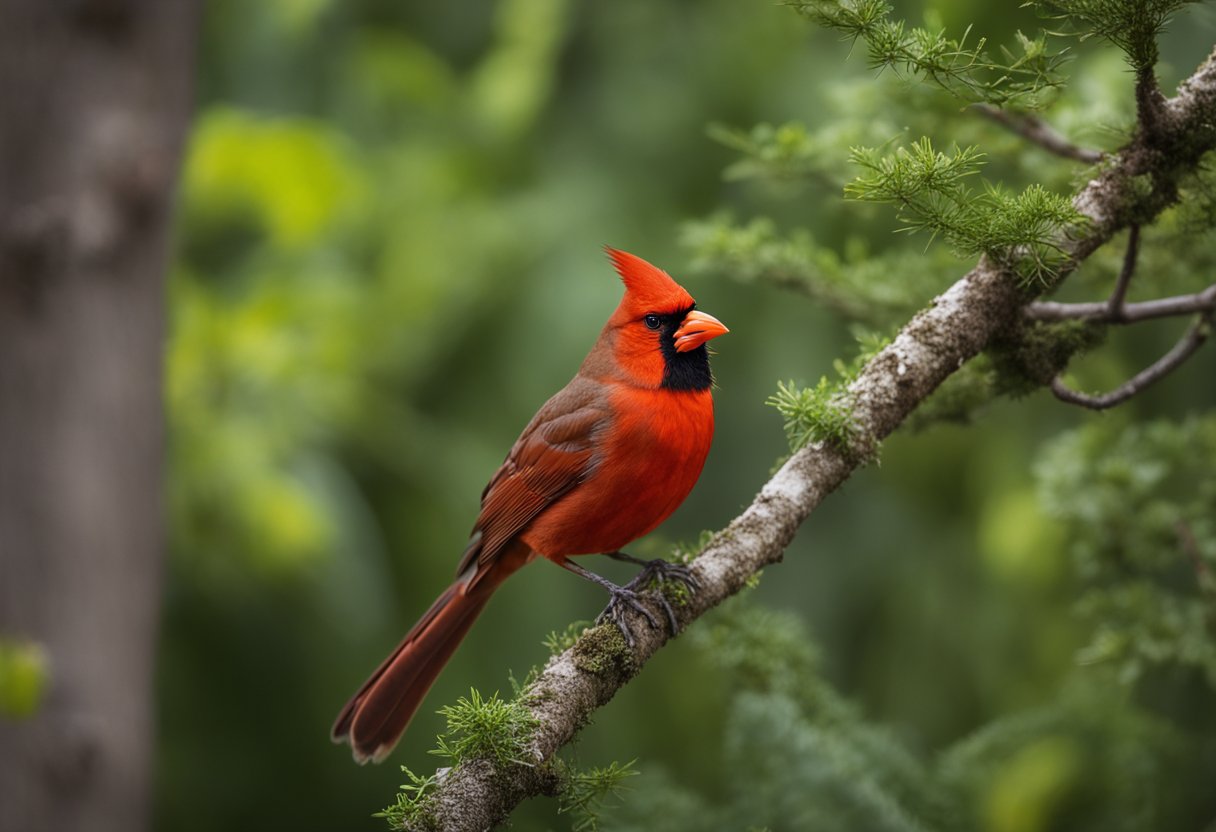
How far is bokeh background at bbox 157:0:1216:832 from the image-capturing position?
4.43 m

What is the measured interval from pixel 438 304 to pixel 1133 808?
3.17 metres

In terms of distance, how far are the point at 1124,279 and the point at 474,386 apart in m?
3.54

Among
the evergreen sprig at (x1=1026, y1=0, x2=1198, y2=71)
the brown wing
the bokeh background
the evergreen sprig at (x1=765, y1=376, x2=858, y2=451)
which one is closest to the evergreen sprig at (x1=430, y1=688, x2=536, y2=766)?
the evergreen sprig at (x1=765, y1=376, x2=858, y2=451)

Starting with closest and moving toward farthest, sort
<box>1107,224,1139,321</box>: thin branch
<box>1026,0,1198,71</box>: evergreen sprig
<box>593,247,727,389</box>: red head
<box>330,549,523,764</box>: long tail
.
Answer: <box>1026,0,1198,71</box>: evergreen sprig → <box>1107,224,1139,321</box>: thin branch → <box>330,549,523,764</box>: long tail → <box>593,247,727,389</box>: red head

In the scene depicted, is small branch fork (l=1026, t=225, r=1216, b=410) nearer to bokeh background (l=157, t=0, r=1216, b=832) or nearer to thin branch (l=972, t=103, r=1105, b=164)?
thin branch (l=972, t=103, r=1105, b=164)

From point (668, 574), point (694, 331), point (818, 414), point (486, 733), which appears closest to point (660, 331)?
point (694, 331)

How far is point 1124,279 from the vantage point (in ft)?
7.34

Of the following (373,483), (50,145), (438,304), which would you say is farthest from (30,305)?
(373,483)

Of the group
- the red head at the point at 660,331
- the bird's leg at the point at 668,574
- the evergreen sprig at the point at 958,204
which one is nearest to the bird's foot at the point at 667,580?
the bird's leg at the point at 668,574

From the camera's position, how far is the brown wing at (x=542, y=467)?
296 centimetres

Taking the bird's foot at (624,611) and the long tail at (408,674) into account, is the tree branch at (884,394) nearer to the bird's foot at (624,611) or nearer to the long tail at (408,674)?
the bird's foot at (624,611)

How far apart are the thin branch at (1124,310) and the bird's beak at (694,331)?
30.6 inches

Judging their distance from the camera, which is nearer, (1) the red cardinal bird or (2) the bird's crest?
(1) the red cardinal bird

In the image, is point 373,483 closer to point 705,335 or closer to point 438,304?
point 438,304
